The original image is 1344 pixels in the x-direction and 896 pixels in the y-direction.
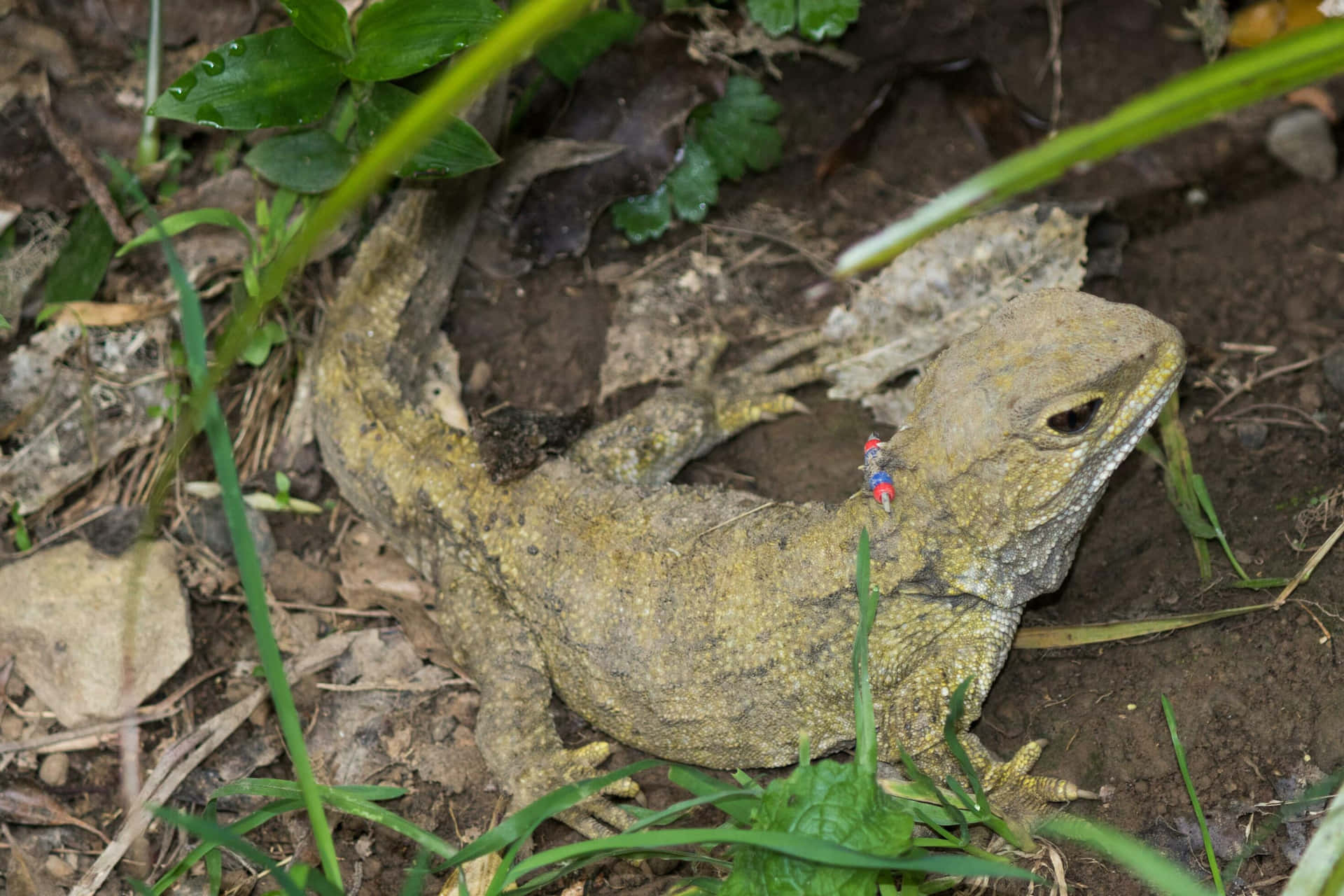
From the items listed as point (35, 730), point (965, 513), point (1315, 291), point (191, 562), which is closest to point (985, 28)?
point (1315, 291)

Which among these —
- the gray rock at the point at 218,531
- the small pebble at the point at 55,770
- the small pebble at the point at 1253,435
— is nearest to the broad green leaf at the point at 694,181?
the gray rock at the point at 218,531

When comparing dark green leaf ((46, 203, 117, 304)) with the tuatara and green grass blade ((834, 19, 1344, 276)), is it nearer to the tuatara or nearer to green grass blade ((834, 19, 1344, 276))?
the tuatara

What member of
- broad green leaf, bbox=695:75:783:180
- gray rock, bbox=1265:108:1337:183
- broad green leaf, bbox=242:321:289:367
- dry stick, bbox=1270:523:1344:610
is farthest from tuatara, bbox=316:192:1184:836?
gray rock, bbox=1265:108:1337:183

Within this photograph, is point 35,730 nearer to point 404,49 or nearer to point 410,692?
point 410,692

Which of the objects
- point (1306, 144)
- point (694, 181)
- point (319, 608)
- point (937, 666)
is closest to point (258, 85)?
point (694, 181)

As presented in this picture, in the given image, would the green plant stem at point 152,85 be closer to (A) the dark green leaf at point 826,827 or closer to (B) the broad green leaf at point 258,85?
(B) the broad green leaf at point 258,85

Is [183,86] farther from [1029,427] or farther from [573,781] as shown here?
[1029,427]
